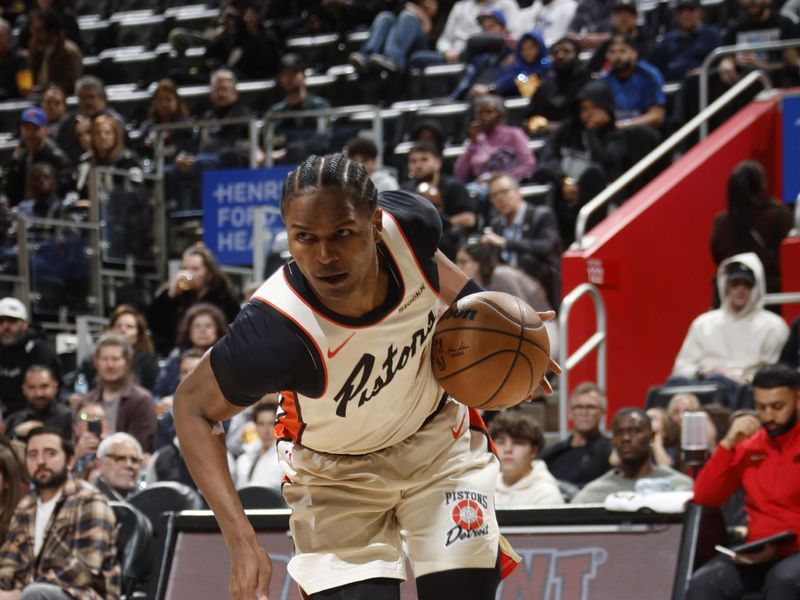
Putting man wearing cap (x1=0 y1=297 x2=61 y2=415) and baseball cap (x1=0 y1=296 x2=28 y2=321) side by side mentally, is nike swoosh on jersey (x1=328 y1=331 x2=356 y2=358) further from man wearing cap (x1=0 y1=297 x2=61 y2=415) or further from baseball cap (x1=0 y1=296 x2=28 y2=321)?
baseball cap (x1=0 y1=296 x2=28 y2=321)

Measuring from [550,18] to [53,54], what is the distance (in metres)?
5.54

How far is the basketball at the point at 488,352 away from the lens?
4043mm

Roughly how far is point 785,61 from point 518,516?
710 centimetres

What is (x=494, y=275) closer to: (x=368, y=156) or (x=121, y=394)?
(x=368, y=156)

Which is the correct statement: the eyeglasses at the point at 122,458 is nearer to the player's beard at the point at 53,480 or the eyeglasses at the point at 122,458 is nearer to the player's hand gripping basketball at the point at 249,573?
the player's beard at the point at 53,480

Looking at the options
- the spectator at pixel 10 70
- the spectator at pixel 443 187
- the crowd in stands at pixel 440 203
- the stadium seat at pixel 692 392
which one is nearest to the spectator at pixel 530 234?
the crowd in stands at pixel 440 203

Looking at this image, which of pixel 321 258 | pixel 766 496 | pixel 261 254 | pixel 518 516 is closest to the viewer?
pixel 321 258

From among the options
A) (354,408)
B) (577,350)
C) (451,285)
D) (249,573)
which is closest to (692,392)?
(577,350)

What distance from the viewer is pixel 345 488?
4102 millimetres

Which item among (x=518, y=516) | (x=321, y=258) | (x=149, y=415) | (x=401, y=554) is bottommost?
(x=149, y=415)

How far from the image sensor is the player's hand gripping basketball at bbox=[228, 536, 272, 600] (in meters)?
3.61

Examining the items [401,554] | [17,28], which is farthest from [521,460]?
[17,28]

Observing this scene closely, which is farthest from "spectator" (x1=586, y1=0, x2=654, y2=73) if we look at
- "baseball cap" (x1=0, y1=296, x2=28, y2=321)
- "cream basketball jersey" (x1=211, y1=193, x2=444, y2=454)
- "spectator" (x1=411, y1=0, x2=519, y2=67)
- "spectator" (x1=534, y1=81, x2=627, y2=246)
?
"cream basketball jersey" (x1=211, y1=193, x2=444, y2=454)

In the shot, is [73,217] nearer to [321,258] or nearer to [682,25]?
[682,25]
